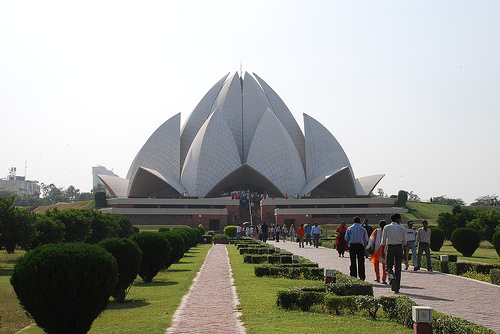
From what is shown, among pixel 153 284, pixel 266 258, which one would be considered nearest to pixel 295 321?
pixel 153 284

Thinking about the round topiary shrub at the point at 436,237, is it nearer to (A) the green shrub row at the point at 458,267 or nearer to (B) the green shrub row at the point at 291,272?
(A) the green shrub row at the point at 458,267

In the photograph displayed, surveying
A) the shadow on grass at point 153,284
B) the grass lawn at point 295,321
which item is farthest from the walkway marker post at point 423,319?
the shadow on grass at point 153,284

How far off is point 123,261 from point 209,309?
181cm

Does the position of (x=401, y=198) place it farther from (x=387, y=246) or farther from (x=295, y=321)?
(x=295, y=321)

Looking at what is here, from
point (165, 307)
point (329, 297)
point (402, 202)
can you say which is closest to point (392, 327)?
point (329, 297)

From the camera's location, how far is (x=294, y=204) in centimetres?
4203

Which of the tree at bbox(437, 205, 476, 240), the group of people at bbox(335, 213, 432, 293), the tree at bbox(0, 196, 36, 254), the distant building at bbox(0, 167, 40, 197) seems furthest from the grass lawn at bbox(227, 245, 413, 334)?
the distant building at bbox(0, 167, 40, 197)

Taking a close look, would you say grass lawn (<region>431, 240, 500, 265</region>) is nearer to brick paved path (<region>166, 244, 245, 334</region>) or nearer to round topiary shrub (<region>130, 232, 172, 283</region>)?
brick paved path (<region>166, 244, 245, 334</region>)

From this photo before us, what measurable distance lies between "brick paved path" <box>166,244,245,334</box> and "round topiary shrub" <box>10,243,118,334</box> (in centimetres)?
86

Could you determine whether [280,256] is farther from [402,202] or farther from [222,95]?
[222,95]

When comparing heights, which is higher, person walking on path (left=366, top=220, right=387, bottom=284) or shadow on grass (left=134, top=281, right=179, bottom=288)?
person walking on path (left=366, top=220, right=387, bottom=284)

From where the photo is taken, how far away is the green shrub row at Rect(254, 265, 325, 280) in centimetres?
984

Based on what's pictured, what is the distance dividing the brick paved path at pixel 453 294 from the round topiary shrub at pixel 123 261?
3.61m

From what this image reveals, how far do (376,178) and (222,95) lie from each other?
16.4 metres
